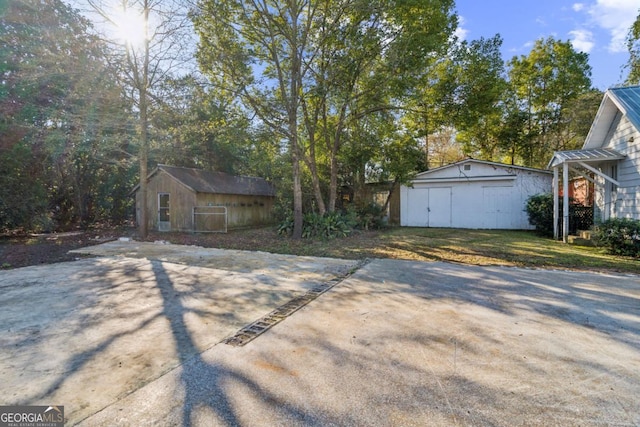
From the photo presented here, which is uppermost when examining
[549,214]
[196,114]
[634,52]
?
[634,52]

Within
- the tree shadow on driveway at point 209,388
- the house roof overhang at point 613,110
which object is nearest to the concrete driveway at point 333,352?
the tree shadow on driveway at point 209,388

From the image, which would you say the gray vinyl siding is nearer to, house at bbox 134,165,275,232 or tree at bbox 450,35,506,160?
tree at bbox 450,35,506,160

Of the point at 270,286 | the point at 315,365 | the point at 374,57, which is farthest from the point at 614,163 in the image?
the point at 315,365

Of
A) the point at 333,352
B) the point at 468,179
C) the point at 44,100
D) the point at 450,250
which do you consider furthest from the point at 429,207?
the point at 44,100

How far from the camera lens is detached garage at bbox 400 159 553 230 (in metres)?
12.8

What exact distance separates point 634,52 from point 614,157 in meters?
7.81

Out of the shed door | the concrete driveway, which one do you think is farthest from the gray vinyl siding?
the shed door

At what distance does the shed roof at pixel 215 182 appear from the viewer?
13.8 meters

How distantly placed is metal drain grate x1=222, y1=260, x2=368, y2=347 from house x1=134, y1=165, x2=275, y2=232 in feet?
33.1

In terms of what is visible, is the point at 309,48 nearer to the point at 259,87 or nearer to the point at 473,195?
the point at 259,87

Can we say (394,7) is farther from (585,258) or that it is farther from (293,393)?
(293,393)

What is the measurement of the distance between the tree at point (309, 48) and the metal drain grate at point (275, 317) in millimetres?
6032

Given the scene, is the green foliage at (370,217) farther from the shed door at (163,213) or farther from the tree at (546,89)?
the tree at (546,89)

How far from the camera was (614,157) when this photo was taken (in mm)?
8547
